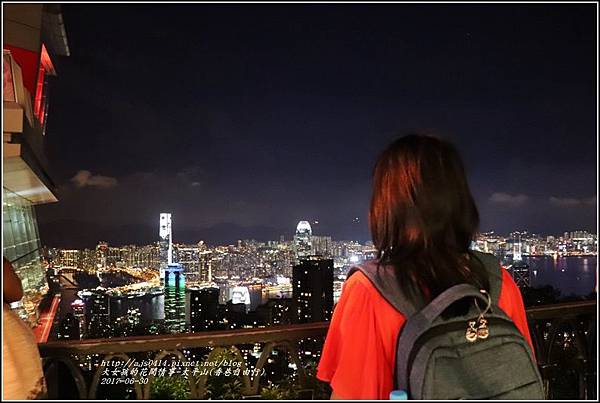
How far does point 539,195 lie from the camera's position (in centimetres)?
897

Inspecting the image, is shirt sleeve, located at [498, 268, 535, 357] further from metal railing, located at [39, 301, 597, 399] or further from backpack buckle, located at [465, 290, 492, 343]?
metal railing, located at [39, 301, 597, 399]

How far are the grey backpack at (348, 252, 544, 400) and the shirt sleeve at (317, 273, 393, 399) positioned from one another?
39 millimetres

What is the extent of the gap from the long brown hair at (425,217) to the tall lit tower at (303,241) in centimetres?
593

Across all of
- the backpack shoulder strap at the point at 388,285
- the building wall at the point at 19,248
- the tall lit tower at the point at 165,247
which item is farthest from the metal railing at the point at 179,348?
the tall lit tower at the point at 165,247

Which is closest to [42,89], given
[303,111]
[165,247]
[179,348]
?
[165,247]

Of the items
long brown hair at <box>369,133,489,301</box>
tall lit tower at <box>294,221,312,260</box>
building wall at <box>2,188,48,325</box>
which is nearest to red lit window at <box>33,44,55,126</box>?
building wall at <box>2,188,48,325</box>

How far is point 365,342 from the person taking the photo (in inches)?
53.5

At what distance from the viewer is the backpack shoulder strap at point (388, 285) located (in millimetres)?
1350

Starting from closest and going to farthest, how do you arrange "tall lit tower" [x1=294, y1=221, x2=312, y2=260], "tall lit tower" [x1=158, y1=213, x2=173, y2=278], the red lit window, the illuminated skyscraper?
the illuminated skyscraper
"tall lit tower" [x1=294, y1=221, x2=312, y2=260]
the red lit window
"tall lit tower" [x1=158, y1=213, x2=173, y2=278]

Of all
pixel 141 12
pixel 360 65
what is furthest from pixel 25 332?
pixel 360 65

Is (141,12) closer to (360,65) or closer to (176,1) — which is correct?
(176,1)

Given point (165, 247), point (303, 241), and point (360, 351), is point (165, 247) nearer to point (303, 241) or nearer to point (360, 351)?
point (303, 241)

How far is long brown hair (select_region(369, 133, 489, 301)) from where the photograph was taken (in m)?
1.38

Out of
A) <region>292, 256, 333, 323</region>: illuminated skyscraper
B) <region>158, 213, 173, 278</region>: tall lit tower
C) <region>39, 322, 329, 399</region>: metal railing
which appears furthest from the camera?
<region>158, 213, 173, 278</region>: tall lit tower
